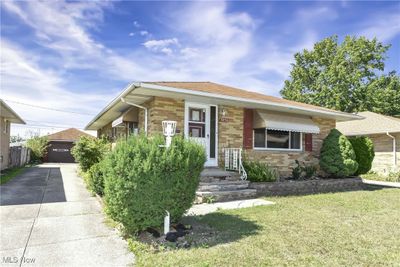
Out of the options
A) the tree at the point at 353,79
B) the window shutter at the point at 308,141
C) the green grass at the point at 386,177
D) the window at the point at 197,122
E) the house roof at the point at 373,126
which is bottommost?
the green grass at the point at 386,177

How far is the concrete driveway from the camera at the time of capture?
417 cm

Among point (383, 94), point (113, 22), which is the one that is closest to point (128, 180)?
point (113, 22)

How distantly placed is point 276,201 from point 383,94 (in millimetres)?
25613

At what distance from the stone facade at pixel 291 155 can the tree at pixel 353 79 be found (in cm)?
1682

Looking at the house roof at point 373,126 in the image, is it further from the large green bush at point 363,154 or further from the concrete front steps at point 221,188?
the concrete front steps at point 221,188

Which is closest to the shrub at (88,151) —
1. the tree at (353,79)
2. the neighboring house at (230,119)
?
the neighboring house at (230,119)

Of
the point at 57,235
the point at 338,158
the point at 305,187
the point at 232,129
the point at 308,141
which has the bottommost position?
the point at 57,235

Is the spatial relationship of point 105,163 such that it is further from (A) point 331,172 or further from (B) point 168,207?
(A) point 331,172

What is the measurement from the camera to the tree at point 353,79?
27969 mm

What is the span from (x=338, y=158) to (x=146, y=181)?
379 inches

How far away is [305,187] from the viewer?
1039cm

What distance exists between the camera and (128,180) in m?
4.88

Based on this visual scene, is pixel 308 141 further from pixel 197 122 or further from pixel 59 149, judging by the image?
pixel 59 149

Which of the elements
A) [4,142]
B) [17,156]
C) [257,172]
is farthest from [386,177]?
[17,156]
